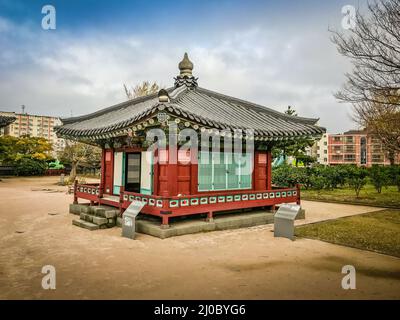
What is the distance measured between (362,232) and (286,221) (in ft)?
10.2

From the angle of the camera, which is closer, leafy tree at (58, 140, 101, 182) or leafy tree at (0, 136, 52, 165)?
leafy tree at (58, 140, 101, 182)

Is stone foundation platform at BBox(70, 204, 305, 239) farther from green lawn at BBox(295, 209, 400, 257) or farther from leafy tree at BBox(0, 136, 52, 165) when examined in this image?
leafy tree at BBox(0, 136, 52, 165)

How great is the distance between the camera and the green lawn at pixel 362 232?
840 centimetres

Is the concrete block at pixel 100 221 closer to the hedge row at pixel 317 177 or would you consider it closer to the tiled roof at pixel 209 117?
the tiled roof at pixel 209 117

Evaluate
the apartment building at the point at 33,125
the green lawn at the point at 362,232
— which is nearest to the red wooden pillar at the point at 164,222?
the green lawn at the point at 362,232

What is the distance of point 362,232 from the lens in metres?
10.1

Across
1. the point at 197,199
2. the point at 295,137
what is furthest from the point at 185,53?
the point at 197,199

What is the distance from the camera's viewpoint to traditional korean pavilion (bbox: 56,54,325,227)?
31.0ft

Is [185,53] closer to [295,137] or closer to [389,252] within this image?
[295,137]

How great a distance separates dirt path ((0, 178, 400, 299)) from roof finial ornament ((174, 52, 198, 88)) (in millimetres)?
7550

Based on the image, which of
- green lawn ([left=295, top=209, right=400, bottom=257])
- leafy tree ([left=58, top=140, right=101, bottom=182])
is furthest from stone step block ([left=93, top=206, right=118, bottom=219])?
leafy tree ([left=58, top=140, right=101, bottom=182])

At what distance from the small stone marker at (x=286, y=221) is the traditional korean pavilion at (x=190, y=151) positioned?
211cm

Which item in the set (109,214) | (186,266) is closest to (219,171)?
(109,214)

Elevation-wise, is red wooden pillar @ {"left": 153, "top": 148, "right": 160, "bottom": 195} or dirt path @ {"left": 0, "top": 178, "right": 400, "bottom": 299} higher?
red wooden pillar @ {"left": 153, "top": 148, "right": 160, "bottom": 195}
